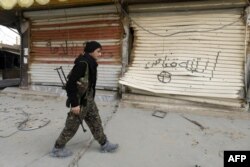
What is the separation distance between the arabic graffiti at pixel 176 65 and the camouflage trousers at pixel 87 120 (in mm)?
2905

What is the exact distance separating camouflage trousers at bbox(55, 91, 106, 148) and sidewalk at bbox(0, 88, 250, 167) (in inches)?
11.1

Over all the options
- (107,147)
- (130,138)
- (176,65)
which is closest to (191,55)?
(176,65)

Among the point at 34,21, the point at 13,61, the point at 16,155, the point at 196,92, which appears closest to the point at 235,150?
the point at 196,92

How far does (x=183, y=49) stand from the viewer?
7.23m

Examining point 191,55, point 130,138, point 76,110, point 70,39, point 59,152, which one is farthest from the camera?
point 70,39

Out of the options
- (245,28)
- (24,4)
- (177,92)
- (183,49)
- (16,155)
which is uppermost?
(24,4)

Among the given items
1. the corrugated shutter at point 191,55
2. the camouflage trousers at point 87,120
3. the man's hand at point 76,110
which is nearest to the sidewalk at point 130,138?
the camouflage trousers at point 87,120

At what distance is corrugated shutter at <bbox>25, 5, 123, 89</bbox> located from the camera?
8.18 m

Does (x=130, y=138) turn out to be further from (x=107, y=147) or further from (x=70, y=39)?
(x=70, y=39)

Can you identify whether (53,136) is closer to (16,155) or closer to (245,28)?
(16,155)

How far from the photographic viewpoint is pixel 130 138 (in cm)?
554

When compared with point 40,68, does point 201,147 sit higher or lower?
lower

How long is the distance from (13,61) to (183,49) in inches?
505

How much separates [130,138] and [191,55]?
2.69 metres
